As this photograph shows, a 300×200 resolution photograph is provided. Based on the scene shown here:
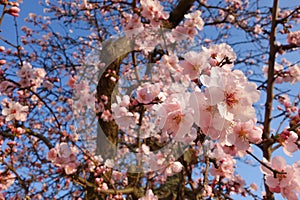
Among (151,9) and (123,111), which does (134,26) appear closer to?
(151,9)

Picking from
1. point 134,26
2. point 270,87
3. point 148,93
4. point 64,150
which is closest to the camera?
point 148,93

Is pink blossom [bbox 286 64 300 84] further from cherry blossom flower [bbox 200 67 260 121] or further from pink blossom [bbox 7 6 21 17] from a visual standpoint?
pink blossom [bbox 7 6 21 17]

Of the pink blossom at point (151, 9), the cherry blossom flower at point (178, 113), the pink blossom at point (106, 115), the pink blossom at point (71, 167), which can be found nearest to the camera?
the cherry blossom flower at point (178, 113)

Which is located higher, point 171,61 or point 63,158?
point 171,61

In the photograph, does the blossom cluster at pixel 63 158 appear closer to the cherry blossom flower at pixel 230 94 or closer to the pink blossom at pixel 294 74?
the cherry blossom flower at pixel 230 94

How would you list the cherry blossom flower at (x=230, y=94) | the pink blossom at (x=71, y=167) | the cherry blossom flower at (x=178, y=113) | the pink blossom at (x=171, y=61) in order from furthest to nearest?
the pink blossom at (x=171, y=61)
the pink blossom at (x=71, y=167)
the cherry blossom flower at (x=178, y=113)
the cherry blossom flower at (x=230, y=94)

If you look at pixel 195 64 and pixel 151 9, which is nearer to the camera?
pixel 195 64

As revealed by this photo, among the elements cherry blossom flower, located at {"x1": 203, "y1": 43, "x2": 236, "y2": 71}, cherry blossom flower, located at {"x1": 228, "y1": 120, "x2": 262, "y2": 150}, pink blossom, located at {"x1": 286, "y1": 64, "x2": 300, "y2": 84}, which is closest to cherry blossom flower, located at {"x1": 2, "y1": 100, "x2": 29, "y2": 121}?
cherry blossom flower, located at {"x1": 203, "y1": 43, "x2": 236, "y2": 71}

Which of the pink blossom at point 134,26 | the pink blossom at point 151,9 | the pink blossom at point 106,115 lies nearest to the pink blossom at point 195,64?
the pink blossom at point 151,9

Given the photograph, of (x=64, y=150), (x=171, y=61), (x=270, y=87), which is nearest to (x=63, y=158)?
(x=64, y=150)

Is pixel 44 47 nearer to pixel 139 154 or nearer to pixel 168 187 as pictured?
pixel 139 154

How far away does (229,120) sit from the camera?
3.15ft

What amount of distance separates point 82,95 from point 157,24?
159 cm

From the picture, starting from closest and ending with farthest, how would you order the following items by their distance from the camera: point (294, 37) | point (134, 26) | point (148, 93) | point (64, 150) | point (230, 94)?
point (230, 94)
point (148, 93)
point (64, 150)
point (294, 37)
point (134, 26)
